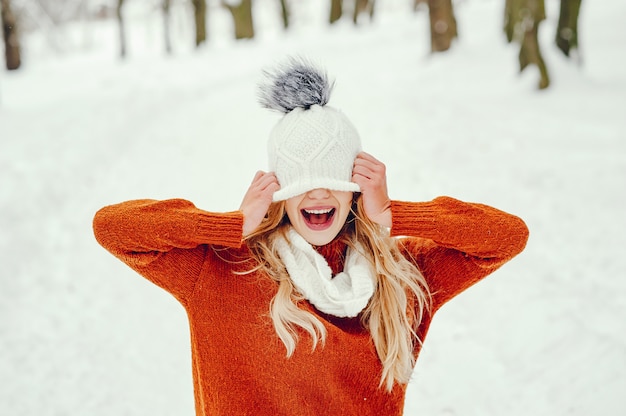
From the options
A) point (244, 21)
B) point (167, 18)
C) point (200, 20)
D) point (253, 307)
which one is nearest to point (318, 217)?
point (253, 307)

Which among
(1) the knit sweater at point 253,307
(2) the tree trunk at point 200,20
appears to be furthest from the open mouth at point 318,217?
(2) the tree trunk at point 200,20

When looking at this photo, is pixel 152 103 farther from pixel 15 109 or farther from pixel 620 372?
pixel 620 372

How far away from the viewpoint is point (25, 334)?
3711mm

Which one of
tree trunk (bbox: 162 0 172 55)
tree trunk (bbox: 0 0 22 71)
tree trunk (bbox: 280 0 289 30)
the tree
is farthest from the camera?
tree trunk (bbox: 280 0 289 30)

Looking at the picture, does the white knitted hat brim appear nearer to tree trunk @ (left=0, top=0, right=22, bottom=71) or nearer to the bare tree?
tree trunk @ (left=0, top=0, right=22, bottom=71)

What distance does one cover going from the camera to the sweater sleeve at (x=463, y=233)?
71.6 inches

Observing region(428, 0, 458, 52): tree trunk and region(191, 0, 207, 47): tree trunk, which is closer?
region(428, 0, 458, 52): tree trunk

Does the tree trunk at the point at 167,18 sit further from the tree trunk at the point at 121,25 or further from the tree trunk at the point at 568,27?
the tree trunk at the point at 568,27

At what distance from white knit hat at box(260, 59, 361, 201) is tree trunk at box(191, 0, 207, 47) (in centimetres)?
1588

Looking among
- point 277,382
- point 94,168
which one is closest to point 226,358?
point 277,382

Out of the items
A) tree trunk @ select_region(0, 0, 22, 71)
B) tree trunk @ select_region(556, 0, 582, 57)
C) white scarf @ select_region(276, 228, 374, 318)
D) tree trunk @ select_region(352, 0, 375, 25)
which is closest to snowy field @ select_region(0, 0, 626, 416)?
tree trunk @ select_region(556, 0, 582, 57)

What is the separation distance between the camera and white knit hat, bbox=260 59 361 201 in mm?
1808

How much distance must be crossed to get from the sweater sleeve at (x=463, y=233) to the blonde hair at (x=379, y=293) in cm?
13

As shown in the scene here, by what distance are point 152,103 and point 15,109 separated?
1792mm
